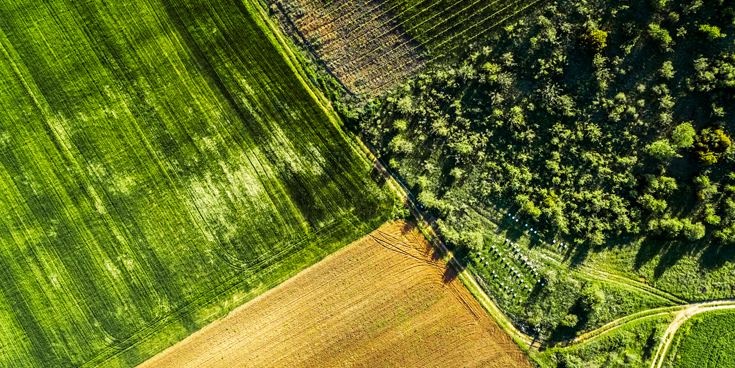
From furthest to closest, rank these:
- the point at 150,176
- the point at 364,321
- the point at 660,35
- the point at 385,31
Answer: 1. the point at 364,321
2. the point at 150,176
3. the point at 385,31
4. the point at 660,35

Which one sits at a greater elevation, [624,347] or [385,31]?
[385,31]

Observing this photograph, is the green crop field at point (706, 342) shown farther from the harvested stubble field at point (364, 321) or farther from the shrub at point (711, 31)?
the shrub at point (711, 31)

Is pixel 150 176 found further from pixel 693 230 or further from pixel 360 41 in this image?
pixel 693 230

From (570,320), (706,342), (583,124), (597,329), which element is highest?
(583,124)

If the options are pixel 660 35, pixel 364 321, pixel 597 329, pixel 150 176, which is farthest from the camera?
pixel 364 321

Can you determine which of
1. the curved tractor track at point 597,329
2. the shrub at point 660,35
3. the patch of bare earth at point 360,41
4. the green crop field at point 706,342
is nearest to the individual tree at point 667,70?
the shrub at point 660,35

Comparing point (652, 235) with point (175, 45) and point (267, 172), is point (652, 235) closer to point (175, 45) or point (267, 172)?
point (267, 172)

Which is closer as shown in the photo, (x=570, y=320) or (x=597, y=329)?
(x=570, y=320)

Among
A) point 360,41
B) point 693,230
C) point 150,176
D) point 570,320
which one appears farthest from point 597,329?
point 150,176
